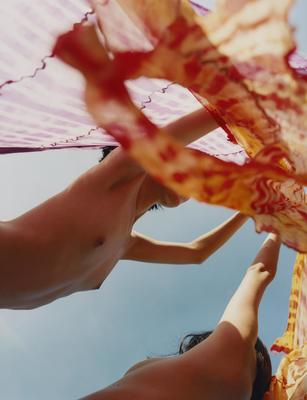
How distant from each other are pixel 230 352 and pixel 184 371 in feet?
0.47

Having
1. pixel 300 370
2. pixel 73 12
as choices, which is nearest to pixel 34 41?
pixel 73 12

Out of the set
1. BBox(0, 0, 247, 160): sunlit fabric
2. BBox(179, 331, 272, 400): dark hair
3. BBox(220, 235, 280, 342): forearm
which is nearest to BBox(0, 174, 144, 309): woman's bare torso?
BBox(0, 0, 247, 160): sunlit fabric

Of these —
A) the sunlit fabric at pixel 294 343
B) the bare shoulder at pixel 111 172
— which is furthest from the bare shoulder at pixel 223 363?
the bare shoulder at pixel 111 172

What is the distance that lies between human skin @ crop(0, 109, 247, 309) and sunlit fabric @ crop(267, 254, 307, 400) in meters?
0.51

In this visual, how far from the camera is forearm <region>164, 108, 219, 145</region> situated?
102 cm

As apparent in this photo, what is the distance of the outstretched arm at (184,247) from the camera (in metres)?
1.72

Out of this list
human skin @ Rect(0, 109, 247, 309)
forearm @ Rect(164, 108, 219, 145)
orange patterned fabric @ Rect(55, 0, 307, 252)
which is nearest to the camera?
orange patterned fabric @ Rect(55, 0, 307, 252)

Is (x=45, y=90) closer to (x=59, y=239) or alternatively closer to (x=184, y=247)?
(x=59, y=239)

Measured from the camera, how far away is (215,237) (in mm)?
1859

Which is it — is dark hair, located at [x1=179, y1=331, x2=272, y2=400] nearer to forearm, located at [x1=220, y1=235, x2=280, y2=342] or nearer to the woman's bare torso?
forearm, located at [x1=220, y1=235, x2=280, y2=342]

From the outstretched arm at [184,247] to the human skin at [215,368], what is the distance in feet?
1.04

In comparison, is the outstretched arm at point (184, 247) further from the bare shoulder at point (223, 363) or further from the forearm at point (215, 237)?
the bare shoulder at point (223, 363)

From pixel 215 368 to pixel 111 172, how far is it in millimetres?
630

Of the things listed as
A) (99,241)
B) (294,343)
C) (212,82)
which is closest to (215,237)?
(294,343)
